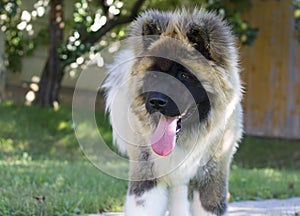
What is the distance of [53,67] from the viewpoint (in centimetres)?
1133

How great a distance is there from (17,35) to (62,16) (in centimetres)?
97

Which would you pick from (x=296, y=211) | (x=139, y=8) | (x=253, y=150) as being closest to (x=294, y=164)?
(x=253, y=150)

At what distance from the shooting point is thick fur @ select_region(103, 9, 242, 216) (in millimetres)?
4090

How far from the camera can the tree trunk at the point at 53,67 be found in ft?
36.8

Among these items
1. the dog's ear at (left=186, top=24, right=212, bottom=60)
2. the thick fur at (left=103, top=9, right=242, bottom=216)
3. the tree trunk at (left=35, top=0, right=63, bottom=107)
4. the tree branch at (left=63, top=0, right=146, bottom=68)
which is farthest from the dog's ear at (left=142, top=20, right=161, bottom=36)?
the tree trunk at (left=35, top=0, right=63, bottom=107)

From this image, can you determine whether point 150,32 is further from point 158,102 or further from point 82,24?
point 82,24

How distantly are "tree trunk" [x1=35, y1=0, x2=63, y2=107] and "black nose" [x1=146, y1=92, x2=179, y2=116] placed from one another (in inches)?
287

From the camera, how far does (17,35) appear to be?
11500 millimetres

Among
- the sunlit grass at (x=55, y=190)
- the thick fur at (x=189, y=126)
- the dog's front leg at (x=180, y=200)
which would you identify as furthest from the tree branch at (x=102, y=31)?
the dog's front leg at (x=180, y=200)

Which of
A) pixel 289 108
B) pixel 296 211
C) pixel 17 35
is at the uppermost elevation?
pixel 17 35

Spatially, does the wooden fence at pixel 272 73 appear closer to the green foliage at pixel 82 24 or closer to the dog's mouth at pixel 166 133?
the green foliage at pixel 82 24

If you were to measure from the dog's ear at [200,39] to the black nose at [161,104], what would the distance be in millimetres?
435

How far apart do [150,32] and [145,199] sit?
1151mm

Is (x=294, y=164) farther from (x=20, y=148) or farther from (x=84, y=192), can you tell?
(x=84, y=192)
